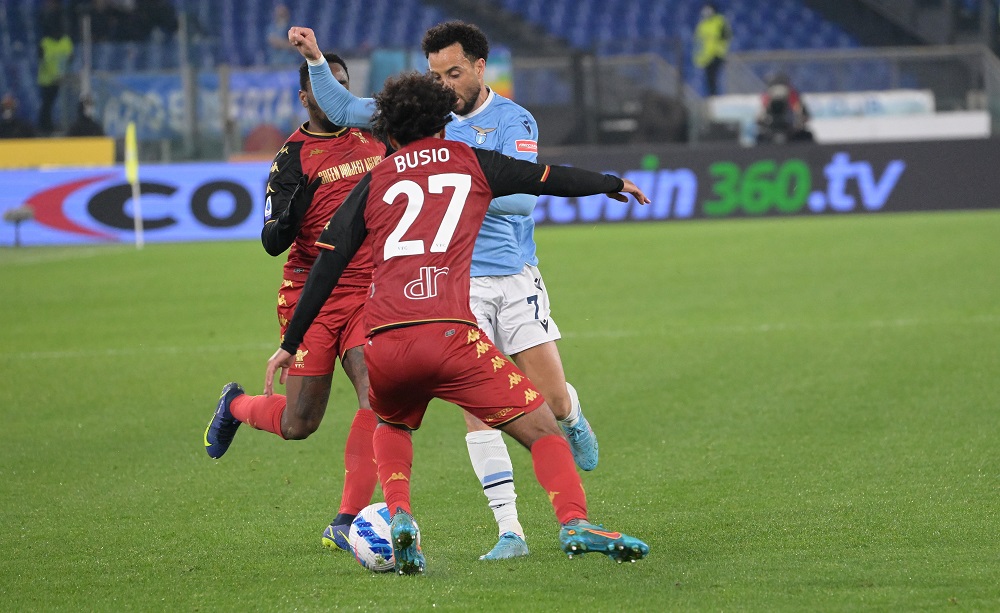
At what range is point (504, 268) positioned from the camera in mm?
5570

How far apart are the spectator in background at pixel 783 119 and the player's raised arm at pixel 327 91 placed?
1830cm

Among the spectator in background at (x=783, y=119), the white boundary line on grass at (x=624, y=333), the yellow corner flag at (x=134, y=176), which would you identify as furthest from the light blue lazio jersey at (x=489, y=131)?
the spectator in background at (x=783, y=119)

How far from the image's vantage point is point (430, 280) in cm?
456

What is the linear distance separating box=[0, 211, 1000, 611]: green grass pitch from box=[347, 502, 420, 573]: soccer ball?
0.22 ft

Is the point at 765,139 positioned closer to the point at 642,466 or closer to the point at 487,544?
the point at 642,466

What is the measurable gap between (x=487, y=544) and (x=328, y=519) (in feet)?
3.04

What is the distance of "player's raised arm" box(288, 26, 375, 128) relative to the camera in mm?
5492

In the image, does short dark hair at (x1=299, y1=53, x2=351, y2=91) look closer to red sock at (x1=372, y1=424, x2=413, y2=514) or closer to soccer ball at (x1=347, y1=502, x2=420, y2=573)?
red sock at (x1=372, y1=424, x2=413, y2=514)

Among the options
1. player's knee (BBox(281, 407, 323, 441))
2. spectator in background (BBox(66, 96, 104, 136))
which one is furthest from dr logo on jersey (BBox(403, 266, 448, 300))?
spectator in background (BBox(66, 96, 104, 136))

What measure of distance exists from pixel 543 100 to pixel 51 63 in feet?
30.7

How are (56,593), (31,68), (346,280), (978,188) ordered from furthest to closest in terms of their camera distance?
(31,68), (978,188), (346,280), (56,593)

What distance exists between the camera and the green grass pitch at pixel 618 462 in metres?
4.61

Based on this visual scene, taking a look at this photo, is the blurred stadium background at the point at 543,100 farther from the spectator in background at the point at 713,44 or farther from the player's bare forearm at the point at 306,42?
the player's bare forearm at the point at 306,42

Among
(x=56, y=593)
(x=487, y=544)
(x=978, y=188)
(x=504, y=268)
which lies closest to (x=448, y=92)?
(x=504, y=268)
